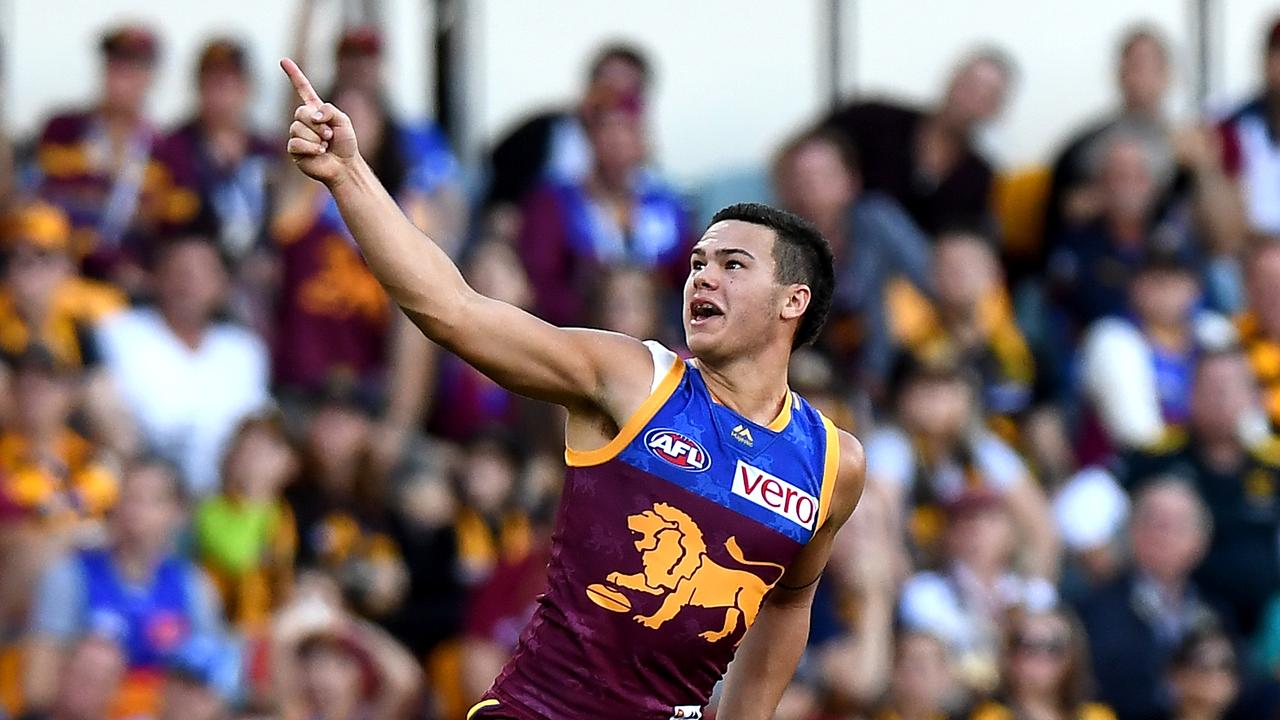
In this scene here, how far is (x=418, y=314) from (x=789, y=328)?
1.02m

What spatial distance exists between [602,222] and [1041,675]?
3150 mm

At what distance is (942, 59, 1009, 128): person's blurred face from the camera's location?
1234 cm

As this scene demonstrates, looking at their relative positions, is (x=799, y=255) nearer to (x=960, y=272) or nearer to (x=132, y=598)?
(x=132, y=598)

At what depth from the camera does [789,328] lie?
6.14 meters

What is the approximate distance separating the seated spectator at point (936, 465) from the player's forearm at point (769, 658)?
423 cm

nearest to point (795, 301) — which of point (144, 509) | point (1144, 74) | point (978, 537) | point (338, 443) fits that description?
point (144, 509)

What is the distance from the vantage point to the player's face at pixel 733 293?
19.5ft

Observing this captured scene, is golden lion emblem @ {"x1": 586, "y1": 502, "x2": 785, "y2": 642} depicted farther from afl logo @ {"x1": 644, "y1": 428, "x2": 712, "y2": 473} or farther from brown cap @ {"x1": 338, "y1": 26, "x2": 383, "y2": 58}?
brown cap @ {"x1": 338, "y1": 26, "x2": 383, "y2": 58}

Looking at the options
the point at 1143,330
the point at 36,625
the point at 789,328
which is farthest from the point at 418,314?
the point at 1143,330

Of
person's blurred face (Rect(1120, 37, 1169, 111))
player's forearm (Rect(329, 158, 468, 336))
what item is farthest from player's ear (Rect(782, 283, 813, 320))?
person's blurred face (Rect(1120, 37, 1169, 111))

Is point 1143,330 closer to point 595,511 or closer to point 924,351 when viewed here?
point 924,351

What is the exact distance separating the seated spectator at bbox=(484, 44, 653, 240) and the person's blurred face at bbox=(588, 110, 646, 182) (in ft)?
0.50

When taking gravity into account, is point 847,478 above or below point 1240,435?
above

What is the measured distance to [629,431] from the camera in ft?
19.1
